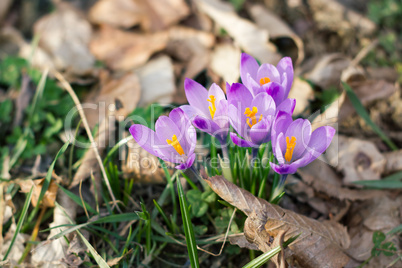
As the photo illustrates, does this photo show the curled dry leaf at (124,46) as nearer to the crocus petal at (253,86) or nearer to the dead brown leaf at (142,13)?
the dead brown leaf at (142,13)

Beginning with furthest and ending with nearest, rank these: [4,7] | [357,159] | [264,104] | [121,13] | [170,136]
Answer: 1. [4,7]
2. [121,13]
3. [357,159]
4. [170,136]
5. [264,104]

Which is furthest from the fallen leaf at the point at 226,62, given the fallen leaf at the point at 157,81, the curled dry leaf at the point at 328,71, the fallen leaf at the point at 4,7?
the fallen leaf at the point at 4,7

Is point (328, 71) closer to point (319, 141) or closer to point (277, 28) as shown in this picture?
point (277, 28)

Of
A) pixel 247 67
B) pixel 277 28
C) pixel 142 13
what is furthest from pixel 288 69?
pixel 142 13

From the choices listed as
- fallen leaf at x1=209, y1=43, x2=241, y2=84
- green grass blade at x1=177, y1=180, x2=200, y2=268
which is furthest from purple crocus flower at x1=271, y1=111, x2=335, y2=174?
fallen leaf at x1=209, y1=43, x2=241, y2=84

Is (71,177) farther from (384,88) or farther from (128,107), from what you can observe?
(384,88)
